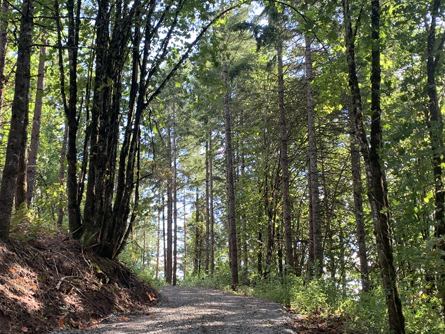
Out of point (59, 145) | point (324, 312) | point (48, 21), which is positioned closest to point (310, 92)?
point (324, 312)

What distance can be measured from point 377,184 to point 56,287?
4.70 metres

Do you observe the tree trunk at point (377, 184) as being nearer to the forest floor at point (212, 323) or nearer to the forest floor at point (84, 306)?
the forest floor at point (84, 306)

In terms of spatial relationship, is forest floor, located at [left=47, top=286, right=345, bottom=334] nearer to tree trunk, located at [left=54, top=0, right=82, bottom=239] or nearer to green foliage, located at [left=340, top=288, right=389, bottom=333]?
green foliage, located at [left=340, top=288, right=389, bottom=333]

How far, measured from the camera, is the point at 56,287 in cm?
435

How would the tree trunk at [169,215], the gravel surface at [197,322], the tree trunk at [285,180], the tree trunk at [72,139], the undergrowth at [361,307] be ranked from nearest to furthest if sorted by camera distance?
the gravel surface at [197,322] → the undergrowth at [361,307] → the tree trunk at [72,139] → the tree trunk at [285,180] → the tree trunk at [169,215]

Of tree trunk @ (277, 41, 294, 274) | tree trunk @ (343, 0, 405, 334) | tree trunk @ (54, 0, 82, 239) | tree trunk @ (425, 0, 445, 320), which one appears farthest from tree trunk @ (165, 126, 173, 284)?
tree trunk @ (425, 0, 445, 320)

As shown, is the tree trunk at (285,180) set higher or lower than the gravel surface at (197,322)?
higher

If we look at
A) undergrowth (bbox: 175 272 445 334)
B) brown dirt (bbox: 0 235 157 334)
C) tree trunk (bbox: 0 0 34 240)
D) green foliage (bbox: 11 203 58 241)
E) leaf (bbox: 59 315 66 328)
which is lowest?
undergrowth (bbox: 175 272 445 334)

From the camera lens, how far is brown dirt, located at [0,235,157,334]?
11.4 feet

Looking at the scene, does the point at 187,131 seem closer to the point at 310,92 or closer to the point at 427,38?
the point at 310,92

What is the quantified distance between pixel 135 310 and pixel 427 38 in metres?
6.46

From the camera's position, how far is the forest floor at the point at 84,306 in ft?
11.9

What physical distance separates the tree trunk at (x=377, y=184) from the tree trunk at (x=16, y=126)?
4.58 m

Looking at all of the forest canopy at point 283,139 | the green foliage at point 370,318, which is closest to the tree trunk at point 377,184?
the forest canopy at point 283,139
